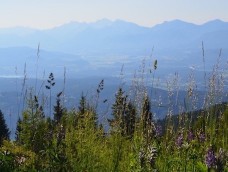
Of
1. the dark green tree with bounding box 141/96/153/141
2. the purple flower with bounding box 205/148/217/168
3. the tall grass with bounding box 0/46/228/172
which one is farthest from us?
the dark green tree with bounding box 141/96/153/141

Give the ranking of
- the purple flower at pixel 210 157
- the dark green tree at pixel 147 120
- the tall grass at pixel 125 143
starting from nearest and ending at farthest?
the purple flower at pixel 210 157 < the tall grass at pixel 125 143 < the dark green tree at pixel 147 120

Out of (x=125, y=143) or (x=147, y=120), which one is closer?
(x=147, y=120)

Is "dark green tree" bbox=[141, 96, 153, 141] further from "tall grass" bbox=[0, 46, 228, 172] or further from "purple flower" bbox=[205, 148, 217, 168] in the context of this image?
"purple flower" bbox=[205, 148, 217, 168]

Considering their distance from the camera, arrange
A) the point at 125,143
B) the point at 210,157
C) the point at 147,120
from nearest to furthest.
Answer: the point at 210,157
the point at 147,120
the point at 125,143

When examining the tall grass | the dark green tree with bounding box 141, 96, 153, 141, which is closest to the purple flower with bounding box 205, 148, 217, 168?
the tall grass

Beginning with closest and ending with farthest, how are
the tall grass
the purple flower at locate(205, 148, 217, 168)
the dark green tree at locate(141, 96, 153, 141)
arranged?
the purple flower at locate(205, 148, 217, 168) < the tall grass < the dark green tree at locate(141, 96, 153, 141)

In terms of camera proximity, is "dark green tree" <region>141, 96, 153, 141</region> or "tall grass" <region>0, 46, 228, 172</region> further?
"dark green tree" <region>141, 96, 153, 141</region>

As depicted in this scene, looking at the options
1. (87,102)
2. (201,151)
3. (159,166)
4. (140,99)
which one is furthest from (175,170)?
(87,102)

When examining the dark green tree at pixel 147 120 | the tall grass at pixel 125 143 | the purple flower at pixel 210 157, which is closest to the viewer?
the purple flower at pixel 210 157

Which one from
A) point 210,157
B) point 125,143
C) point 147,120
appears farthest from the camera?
point 125,143

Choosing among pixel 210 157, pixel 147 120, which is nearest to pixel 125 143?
pixel 147 120

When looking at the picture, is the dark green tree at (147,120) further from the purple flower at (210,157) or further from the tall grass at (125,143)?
the purple flower at (210,157)

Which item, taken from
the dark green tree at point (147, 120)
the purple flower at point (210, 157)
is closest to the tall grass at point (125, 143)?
the dark green tree at point (147, 120)

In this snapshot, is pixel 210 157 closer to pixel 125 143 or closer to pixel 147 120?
pixel 147 120
